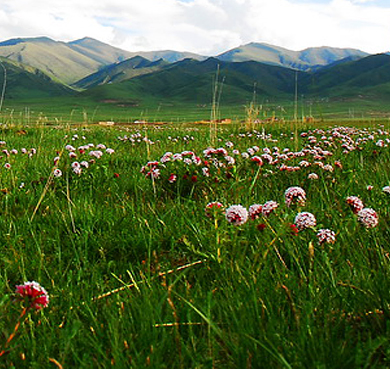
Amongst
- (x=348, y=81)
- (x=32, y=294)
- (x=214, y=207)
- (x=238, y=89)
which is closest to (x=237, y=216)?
(x=214, y=207)

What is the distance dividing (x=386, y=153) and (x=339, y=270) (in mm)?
3919

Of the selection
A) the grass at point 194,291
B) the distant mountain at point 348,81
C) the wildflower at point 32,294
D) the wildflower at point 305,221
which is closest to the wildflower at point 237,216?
the grass at point 194,291

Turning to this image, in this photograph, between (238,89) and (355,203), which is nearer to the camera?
(355,203)

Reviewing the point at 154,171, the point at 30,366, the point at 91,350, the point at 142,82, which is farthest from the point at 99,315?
the point at 142,82

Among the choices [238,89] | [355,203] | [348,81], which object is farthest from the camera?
[348,81]

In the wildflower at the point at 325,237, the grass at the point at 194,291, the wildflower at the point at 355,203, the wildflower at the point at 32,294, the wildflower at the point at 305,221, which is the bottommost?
the grass at the point at 194,291

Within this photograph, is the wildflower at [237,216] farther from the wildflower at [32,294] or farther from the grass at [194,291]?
the wildflower at [32,294]

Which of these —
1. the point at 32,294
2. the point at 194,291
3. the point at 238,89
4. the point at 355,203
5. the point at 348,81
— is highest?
the point at 348,81

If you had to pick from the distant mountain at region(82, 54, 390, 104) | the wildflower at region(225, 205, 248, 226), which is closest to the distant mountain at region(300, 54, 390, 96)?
the distant mountain at region(82, 54, 390, 104)

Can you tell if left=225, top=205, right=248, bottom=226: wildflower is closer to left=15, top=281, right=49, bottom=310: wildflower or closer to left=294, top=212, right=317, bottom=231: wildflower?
left=294, top=212, right=317, bottom=231: wildflower

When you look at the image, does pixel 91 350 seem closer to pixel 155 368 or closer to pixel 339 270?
pixel 155 368

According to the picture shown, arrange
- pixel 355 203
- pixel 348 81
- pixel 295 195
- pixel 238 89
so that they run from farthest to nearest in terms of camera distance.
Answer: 1. pixel 348 81
2. pixel 238 89
3. pixel 295 195
4. pixel 355 203

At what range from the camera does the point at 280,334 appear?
1.40 meters

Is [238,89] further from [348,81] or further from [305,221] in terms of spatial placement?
[305,221]
